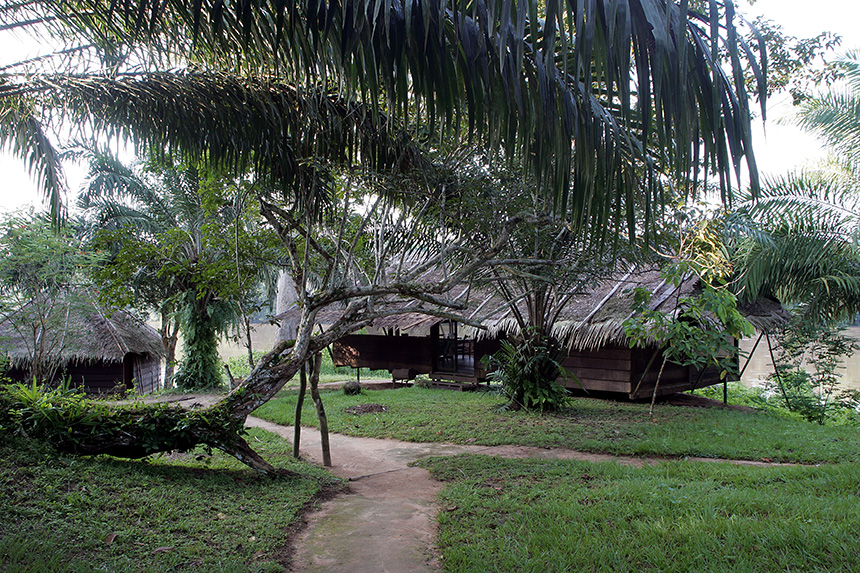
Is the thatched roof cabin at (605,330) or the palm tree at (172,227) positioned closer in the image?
the thatched roof cabin at (605,330)

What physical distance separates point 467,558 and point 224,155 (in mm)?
4017

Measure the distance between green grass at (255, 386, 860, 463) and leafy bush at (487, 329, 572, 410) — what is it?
0.87 feet

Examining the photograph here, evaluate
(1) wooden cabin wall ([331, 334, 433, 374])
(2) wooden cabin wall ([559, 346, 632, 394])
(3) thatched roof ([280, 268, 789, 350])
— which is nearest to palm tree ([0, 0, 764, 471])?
(3) thatched roof ([280, 268, 789, 350])

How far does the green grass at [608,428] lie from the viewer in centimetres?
630

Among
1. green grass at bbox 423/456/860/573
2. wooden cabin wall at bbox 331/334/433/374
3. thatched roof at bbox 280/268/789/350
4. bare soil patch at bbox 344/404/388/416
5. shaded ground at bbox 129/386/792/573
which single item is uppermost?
thatched roof at bbox 280/268/789/350

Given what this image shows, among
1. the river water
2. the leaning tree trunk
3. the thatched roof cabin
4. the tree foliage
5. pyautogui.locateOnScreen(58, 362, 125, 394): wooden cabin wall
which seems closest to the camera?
the leaning tree trunk

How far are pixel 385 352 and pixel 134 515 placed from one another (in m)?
11.9

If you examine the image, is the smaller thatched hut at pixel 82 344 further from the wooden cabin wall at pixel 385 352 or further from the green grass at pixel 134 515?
the green grass at pixel 134 515

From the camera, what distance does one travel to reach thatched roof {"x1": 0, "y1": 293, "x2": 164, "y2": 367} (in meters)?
11.6

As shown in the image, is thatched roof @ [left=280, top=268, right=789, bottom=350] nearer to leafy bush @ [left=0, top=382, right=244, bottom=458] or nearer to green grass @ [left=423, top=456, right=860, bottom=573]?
green grass @ [left=423, top=456, right=860, bottom=573]

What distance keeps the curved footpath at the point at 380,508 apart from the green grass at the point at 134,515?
0.25 m

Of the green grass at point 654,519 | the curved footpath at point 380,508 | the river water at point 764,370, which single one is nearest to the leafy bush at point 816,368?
the curved footpath at point 380,508

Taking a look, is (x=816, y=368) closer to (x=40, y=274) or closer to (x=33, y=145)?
(x=33, y=145)

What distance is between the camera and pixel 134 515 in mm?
3506
